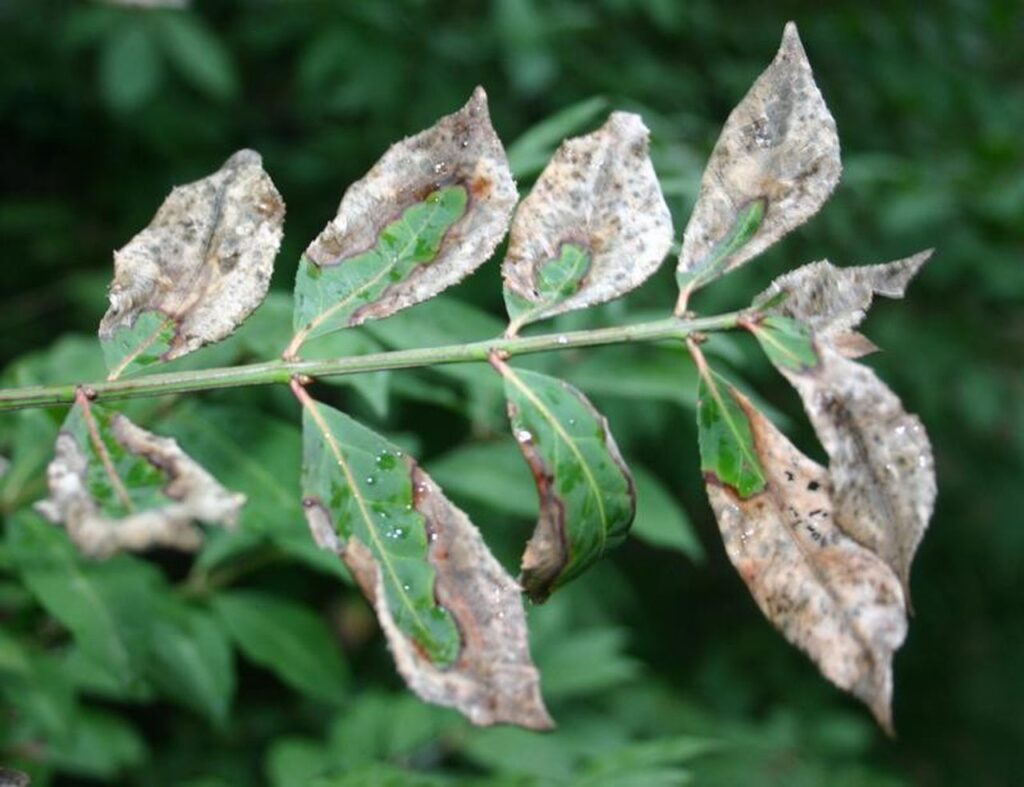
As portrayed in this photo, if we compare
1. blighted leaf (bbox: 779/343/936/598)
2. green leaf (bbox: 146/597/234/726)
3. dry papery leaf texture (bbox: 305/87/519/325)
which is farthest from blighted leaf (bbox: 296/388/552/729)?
green leaf (bbox: 146/597/234/726)

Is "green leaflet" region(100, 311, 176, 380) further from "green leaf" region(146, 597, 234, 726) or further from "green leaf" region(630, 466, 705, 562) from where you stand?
"green leaf" region(630, 466, 705, 562)

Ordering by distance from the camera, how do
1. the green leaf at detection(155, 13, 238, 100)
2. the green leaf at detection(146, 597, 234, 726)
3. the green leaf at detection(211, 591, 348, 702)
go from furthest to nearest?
the green leaf at detection(155, 13, 238, 100) → the green leaf at detection(211, 591, 348, 702) → the green leaf at detection(146, 597, 234, 726)

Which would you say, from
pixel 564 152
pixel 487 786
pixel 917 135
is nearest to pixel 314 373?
pixel 564 152

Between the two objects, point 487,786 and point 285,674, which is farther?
point 285,674

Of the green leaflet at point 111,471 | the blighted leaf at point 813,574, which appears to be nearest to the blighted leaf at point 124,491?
the green leaflet at point 111,471

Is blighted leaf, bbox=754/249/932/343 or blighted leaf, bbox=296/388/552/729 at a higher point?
blighted leaf, bbox=754/249/932/343

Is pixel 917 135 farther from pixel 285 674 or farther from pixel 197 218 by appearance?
pixel 197 218

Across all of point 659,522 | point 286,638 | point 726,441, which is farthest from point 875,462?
point 286,638
